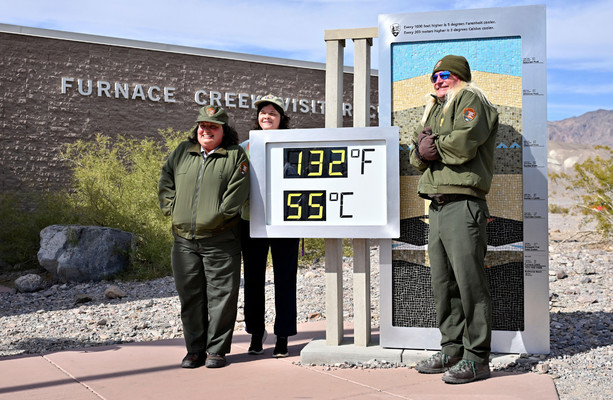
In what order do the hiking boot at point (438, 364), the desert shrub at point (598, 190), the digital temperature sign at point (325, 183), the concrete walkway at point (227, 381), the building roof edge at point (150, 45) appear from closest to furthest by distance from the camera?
the concrete walkway at point (227, 381)
the hiking boot at point (438, 364)
the digital temperature sign at point (325, 183)
the desert shrub at point (598, 190)
the building roof edge at point (150, 45)

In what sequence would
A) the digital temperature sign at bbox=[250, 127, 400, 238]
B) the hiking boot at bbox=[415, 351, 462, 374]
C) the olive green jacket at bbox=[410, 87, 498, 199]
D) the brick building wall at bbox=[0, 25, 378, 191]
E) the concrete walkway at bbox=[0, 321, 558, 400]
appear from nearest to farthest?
1. the concrete walkway at bbox=[0, 321, 558, 400]
2. the olive green jacket at bbox=[410, 87, 498, 199]
3. the hiking boot at bbox=[415, 351, 462, 374]
4. the digital temperature sign at bbox=[250, 127, 400, 238]
5. the brick building wall at bbox=[0, 25, 378, 191]

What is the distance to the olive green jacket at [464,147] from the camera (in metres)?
4.39

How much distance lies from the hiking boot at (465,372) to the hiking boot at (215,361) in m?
1.67

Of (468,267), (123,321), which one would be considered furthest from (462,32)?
(123,321)

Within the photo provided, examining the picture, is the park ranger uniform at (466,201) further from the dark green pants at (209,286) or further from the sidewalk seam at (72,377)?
the sidewalk seam at (72,377)

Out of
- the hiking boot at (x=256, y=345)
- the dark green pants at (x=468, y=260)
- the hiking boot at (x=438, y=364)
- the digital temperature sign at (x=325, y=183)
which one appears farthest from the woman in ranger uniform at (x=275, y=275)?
the dark green pants at (x=468, y=260)

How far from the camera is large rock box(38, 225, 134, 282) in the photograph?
10.6 m

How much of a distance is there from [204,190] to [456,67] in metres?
2.05

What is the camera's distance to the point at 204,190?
4.99 metres

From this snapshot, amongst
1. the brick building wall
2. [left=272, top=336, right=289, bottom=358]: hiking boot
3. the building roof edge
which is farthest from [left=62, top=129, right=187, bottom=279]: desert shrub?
[left=272, top=336, right=289, bottom=358]: hiking boot

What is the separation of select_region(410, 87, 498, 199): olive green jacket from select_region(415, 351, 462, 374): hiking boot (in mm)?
1194

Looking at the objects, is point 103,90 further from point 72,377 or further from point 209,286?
point 72,377

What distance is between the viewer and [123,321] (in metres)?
7.38

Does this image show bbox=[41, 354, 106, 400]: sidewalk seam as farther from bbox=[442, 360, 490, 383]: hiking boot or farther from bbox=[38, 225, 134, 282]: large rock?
bbox=[38, 225, 134, 282]: large rock
